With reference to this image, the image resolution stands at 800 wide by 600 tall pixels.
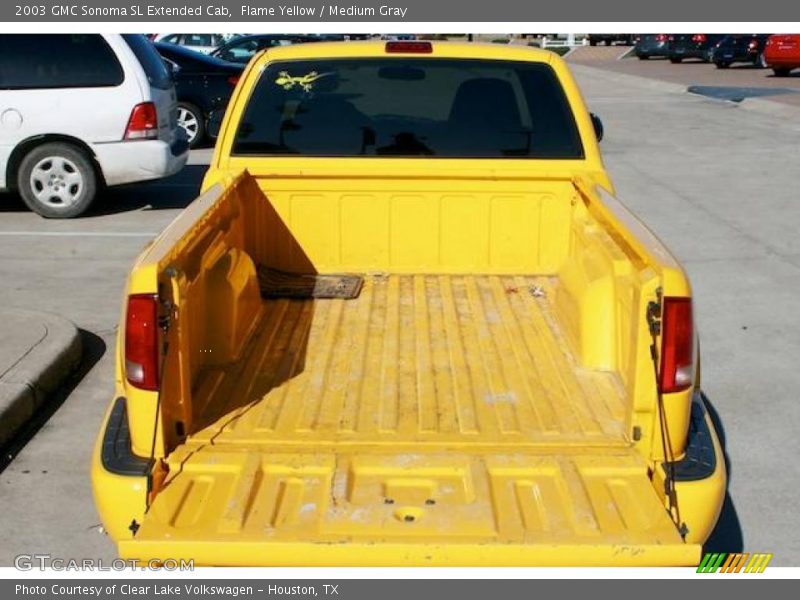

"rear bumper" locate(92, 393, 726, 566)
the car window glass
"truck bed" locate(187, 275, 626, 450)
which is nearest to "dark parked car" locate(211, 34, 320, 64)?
the car window glass

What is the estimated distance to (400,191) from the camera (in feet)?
17.0

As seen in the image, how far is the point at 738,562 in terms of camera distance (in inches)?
153

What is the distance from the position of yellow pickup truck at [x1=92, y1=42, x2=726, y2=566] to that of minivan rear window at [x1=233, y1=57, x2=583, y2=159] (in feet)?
0.04

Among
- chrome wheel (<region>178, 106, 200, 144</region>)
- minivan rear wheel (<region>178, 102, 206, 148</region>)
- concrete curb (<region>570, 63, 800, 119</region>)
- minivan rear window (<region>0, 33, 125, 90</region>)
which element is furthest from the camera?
concrete curb (<region>570, 63, 800, 119</region>)

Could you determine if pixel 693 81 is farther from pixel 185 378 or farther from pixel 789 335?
pixel 185 378

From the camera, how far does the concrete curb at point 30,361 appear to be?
5.21 meters

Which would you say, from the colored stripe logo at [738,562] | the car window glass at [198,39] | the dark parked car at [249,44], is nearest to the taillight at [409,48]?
the colored stripe logo at [738,562]

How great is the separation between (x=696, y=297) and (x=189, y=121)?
9.40 m

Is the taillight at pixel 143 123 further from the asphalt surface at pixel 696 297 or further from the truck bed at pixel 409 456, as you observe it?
the truck bed at pixel 409 456

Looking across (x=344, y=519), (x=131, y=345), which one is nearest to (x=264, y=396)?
(x=131, y=345)

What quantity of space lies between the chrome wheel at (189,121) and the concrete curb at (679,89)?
12249 mm

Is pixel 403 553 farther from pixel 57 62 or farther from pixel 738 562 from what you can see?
pixel 57 62

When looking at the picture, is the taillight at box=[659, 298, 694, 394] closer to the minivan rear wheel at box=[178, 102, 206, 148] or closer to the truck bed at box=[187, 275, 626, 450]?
the truck bed at box=[187, 275, 626, 450]

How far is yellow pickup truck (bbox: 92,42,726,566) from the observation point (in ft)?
9.43
